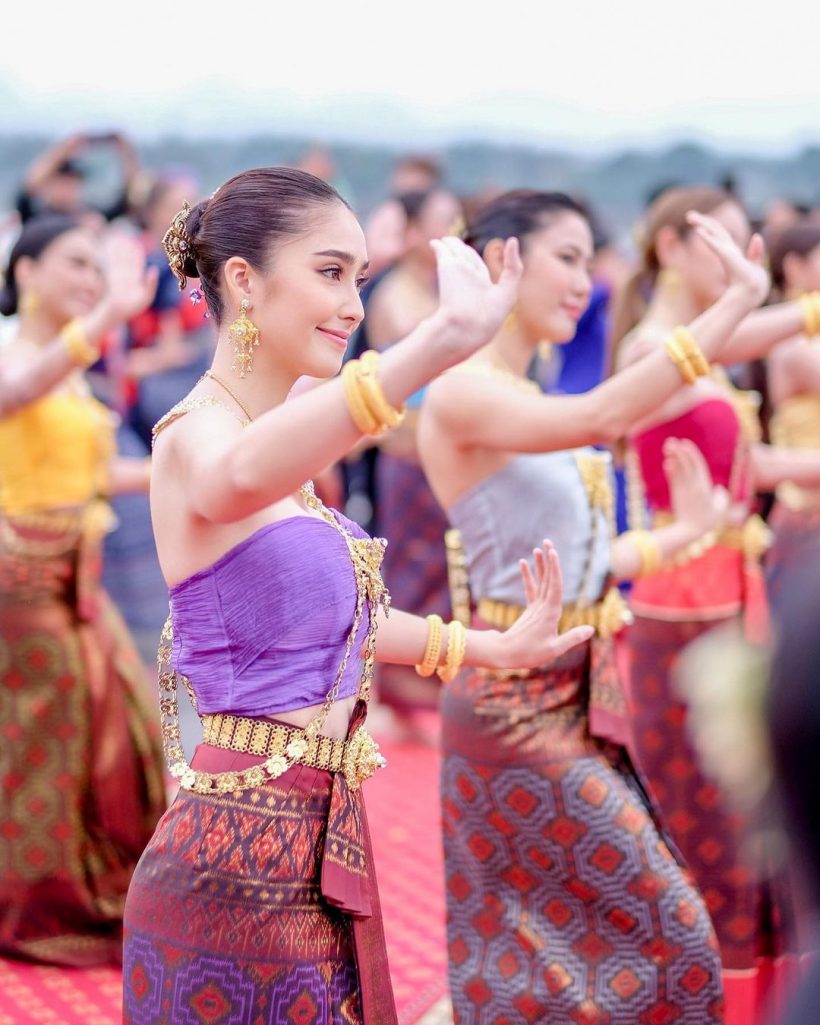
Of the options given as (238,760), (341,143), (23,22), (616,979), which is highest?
(23,22)

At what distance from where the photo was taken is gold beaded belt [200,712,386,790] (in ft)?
6.44

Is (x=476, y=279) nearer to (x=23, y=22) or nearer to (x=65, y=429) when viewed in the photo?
(x=65, y=429)

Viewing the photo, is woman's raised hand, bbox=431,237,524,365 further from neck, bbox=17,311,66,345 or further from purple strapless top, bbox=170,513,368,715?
neck, bbox=17,311,66,345

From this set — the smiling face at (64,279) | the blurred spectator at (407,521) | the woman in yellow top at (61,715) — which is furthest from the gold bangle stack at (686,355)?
the blurred spectator at (407,521)

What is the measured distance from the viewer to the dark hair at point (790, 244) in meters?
4.61

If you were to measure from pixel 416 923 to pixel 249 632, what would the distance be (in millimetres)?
2179

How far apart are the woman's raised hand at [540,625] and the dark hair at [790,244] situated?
2.67 meters

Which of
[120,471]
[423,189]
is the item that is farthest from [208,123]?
[120,471]

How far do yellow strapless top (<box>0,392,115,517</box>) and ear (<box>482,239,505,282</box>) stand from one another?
1320mm

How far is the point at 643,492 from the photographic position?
3.80m

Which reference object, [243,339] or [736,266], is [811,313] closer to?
[736,266]

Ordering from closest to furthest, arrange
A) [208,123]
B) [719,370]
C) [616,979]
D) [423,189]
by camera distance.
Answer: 1. [616,979]
2. [719,370]
3. [423,189]
4. [208,123]

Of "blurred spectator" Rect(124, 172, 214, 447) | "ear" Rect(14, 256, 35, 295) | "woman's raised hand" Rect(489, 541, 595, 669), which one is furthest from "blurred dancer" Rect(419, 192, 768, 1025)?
"blurred spectator" Rect(124, 172, 214, 447)

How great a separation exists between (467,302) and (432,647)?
69 cm
